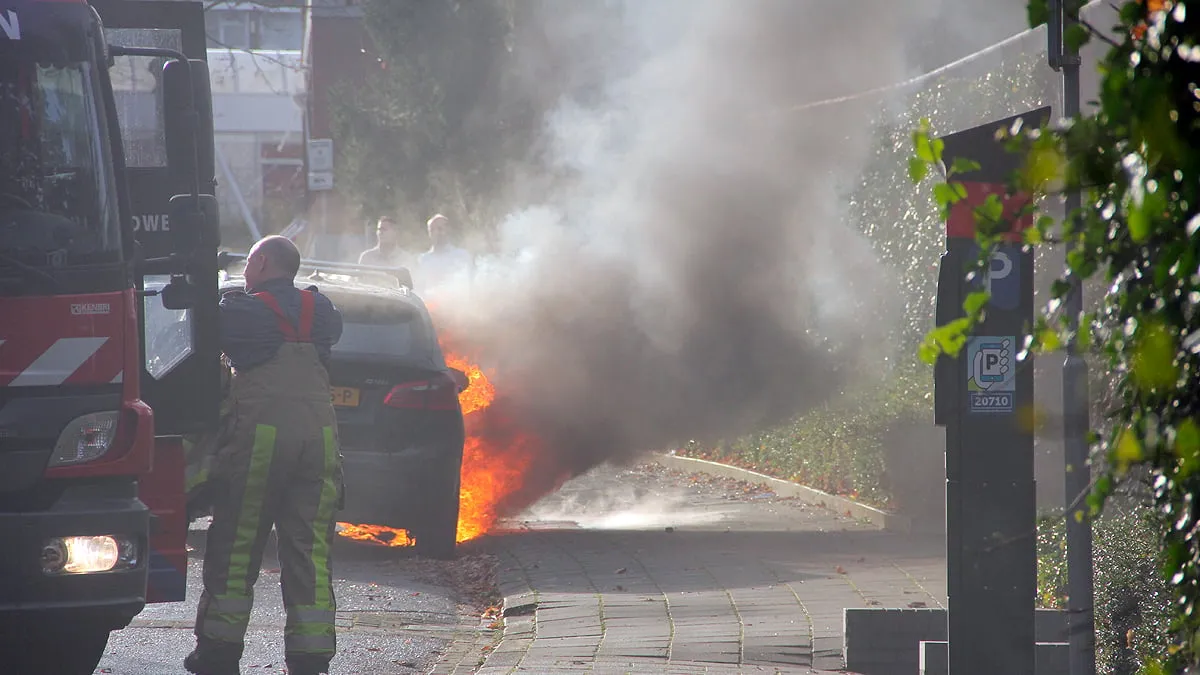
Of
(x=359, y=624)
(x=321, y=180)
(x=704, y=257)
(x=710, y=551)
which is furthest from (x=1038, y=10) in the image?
(x=321, y=180)

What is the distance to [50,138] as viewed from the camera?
545 cm

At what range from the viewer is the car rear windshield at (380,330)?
8.93m

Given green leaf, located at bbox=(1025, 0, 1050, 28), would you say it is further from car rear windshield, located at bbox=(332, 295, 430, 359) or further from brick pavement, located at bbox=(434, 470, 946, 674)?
car rear windshield, located at bbox=(332, 295, 430, 359)

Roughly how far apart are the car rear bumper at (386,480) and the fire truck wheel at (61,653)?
9.41 feet

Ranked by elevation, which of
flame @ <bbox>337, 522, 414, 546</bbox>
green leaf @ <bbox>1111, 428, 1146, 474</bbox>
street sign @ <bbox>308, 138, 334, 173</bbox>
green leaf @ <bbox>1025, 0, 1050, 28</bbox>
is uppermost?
street sign @ <bbox>308, 138, 334, 173</bbox>

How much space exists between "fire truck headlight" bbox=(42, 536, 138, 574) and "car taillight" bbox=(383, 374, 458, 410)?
3.57m

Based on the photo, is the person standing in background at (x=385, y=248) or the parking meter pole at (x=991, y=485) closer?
the parking meter pole at (x=991, y=485)

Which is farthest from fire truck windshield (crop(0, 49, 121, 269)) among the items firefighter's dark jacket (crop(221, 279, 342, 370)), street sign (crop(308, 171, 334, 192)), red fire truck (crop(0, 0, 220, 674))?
street sign (crop(308, 171, 334, 192))

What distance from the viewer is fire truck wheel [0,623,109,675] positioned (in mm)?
5832

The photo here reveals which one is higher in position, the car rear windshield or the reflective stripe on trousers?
the car rear windshield

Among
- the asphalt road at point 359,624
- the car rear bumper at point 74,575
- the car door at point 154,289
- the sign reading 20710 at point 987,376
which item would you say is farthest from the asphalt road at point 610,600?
the sign reading 20710 at point 987,376

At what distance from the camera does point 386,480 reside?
875 cm

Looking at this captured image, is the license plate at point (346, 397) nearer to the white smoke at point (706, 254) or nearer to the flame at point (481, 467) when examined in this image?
the flame at point (481, 467)

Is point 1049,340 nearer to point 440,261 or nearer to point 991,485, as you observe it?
point 991,485
